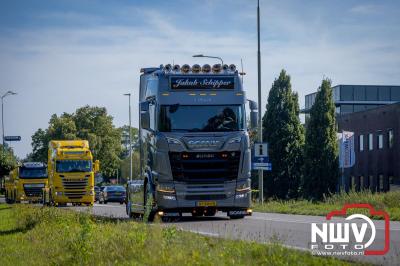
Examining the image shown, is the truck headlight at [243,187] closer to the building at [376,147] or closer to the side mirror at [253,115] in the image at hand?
the side mirror at [253,115]

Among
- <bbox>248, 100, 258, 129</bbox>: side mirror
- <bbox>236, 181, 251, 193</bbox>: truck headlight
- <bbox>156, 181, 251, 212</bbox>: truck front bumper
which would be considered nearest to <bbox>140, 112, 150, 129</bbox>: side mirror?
<bbox>156, 181, 251, 212</bbox>: truck front bumper

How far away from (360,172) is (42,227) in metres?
51.1

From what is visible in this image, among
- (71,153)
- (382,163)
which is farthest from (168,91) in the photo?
(382,163)

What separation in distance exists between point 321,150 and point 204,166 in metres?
37.0

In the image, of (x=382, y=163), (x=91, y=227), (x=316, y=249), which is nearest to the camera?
(x=316, y=249)

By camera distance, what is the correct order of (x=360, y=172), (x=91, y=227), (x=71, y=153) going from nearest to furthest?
(x=91, y=227) → (x=71, y=153) → (x=360, y=172)

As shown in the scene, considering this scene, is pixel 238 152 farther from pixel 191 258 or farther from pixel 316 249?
pixel 191 258

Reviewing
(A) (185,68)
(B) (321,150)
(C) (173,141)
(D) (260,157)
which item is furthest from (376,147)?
(C) (173,141)

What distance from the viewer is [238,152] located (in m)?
22.9

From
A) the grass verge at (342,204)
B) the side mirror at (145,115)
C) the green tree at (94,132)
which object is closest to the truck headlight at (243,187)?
the side mirror at (145,115)

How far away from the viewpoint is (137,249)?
546 inches

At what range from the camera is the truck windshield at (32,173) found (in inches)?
2307

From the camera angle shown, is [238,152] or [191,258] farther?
[238,152]

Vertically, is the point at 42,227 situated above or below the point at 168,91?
below
